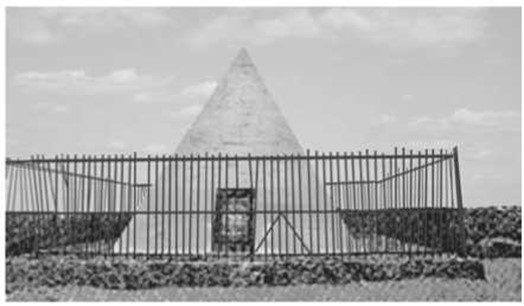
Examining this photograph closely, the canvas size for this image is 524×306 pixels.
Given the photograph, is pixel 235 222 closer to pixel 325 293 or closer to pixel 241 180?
pixel 241 180

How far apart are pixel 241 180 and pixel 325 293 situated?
3.75m

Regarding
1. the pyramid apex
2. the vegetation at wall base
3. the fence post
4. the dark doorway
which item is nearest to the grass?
the vegetation at wall base

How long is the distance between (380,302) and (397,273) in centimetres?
218

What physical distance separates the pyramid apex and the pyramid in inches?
0.9

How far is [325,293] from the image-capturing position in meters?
14.2

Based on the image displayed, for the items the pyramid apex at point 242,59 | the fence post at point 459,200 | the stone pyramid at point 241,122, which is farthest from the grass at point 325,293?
the pyramid apex at point 242,59

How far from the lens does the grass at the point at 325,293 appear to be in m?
13.8

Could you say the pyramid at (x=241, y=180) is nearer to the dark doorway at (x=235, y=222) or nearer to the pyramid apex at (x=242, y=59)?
the pyramid apex at (x=242, y=59)

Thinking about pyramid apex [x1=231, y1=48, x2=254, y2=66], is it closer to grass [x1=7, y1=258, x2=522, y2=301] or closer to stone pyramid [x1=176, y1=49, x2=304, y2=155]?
stone pyramid [x1=176, y1=49, x2=304, y2=155]

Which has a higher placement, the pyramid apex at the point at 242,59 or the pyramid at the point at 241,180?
the pyramid apex at the point at 242,59

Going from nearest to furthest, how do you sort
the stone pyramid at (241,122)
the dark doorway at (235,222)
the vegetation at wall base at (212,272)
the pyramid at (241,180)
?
1. the vegetation at wall base at (212,272)
2. the pyramid at (241,180)
3. the dark doorway at (235,222)
4. the stone pyramid at (241,122)

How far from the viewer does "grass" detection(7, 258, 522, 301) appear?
13828 mm

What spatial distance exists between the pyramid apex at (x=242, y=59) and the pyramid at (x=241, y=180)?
22 millimetres

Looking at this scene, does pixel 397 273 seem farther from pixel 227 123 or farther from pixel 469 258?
pixel 227 123
